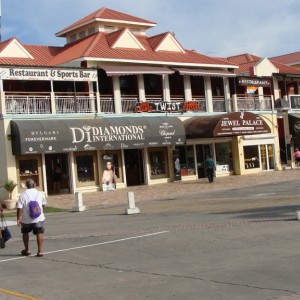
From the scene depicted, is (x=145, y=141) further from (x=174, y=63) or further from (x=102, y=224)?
(x=102, y=224)

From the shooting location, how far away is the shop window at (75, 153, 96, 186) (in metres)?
30.7

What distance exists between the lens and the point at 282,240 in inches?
408

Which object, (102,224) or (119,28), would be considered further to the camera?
(119,28)

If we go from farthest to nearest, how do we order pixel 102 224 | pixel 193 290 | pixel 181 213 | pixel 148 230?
1. pixel 181 213
2. pixel 102 224
3. pixel 148 230
4. pixel 193 290

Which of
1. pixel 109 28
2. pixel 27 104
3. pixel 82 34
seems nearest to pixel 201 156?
pixel 109 28

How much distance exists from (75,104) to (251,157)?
46.2 ft

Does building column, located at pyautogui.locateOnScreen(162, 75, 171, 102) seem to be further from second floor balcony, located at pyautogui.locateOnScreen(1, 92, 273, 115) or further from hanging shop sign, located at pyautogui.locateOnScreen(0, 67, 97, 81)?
hanging shop sign, located at pyautogui.locateOnScreen(0, 67, 97, 81)

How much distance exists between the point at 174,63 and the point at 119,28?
18.2 feet

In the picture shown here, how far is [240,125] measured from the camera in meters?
34.8

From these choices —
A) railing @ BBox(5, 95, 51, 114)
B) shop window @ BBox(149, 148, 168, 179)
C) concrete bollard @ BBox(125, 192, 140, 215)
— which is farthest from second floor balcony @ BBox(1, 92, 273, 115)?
concrete bollard @ BBox(125, 192, 140, 215)

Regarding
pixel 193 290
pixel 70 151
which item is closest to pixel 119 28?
pixel 70 151

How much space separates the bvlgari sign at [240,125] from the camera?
33700 millimetres

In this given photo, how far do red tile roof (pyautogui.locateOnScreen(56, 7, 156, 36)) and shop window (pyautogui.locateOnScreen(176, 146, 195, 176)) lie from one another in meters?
9.21

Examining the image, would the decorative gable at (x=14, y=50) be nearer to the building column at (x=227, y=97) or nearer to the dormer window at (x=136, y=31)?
the dormer window at (x=136, y=31)
